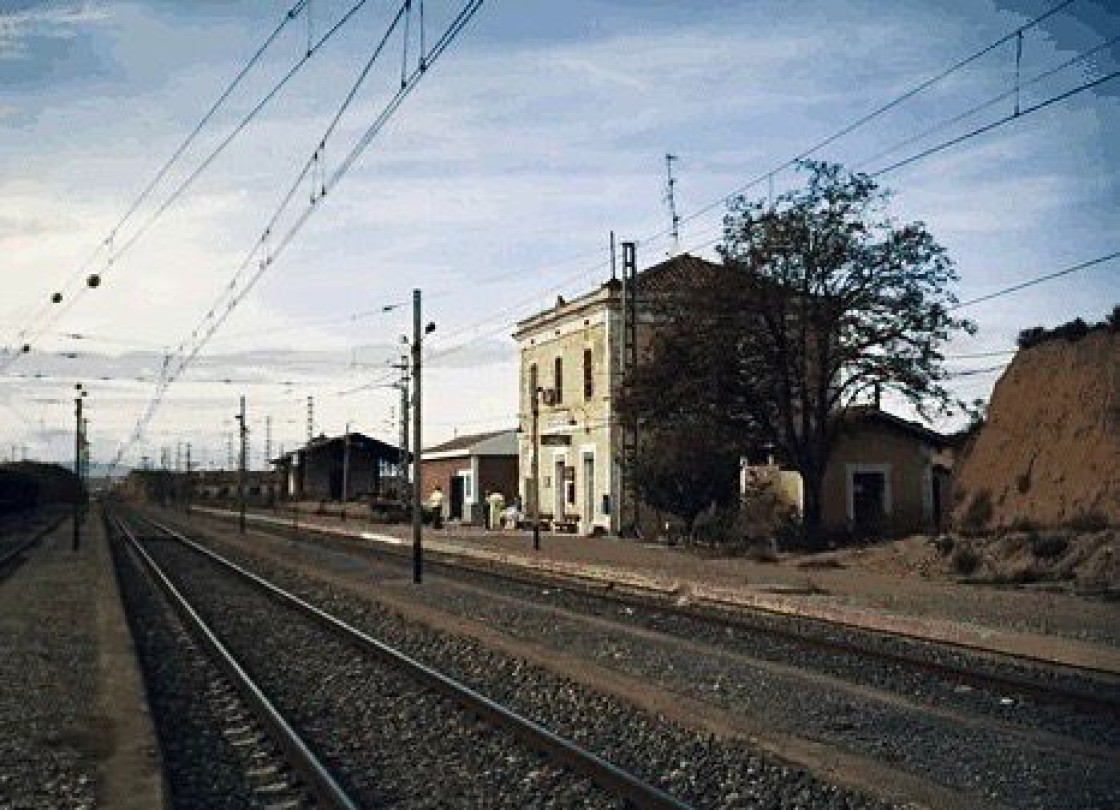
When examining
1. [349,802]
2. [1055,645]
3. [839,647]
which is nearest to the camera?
[349,802]

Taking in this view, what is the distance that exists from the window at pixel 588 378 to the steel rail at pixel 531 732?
94.9ft

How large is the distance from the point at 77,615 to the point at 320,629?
4980 mm

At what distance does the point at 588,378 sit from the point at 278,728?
37787mm

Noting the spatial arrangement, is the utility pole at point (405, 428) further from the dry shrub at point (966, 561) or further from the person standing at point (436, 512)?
the dry shrub at point (966, 561)

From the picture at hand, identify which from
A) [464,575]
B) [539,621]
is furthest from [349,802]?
[464,575]

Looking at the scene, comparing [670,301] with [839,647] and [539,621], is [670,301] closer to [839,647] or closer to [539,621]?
[539,621]

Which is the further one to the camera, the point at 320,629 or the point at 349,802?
the point at 320,629

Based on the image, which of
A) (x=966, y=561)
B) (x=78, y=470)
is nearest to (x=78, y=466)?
(x=78, y=470)

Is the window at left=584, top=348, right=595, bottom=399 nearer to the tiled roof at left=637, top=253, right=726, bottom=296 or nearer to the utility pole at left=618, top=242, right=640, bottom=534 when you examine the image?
the utility pole at left=618, top=242, right=640, bottom=534

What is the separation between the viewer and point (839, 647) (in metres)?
16.2

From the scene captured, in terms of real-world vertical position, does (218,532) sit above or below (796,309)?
below

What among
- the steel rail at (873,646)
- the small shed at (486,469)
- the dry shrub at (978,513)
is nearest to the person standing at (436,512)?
the small shed at (486,469)

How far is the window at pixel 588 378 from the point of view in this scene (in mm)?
47850

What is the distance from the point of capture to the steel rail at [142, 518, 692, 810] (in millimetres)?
8227
